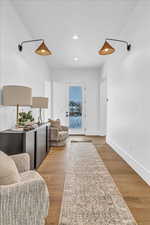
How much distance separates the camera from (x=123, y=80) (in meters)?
3.88

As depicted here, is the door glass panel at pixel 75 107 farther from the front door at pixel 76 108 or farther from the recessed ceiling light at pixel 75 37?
the recessed ceiling light at pixel 75 37

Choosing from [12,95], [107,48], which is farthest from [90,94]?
[12,95]

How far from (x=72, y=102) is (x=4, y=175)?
6441 millimetres

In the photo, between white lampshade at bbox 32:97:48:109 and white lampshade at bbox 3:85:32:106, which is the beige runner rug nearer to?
white lampshade at bbox 3:85:32:106

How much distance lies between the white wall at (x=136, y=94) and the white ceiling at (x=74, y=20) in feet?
0.95

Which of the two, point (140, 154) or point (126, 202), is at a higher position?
point (140, 154)

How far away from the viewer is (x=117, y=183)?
102 inches

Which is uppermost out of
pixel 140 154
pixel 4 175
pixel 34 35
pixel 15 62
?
pixel 34 35

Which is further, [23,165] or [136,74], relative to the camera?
[136,74]

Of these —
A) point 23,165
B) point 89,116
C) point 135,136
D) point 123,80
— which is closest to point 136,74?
point 123,80

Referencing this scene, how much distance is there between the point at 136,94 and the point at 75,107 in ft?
15.5

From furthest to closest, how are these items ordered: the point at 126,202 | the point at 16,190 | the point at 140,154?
the point at 140,154, the point at 126,202, the point at 16,190

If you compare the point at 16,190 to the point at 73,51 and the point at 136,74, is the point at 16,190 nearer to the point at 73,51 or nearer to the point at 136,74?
the point at 136,74

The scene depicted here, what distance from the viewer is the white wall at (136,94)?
8.73 feet
